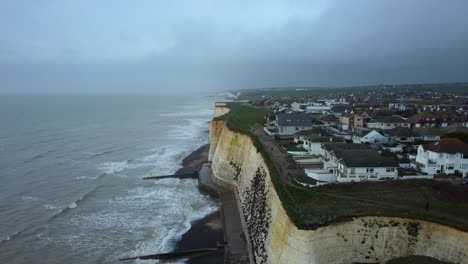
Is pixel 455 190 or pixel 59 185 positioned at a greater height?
pixel 455 190

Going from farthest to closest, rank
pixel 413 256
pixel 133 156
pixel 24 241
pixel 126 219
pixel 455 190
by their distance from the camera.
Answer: pixel 133 156, pixel 126 219, pixel 24 241, pixel 455 190, pixel 413 256

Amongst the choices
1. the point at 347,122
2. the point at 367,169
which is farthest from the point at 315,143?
the point at 347,122

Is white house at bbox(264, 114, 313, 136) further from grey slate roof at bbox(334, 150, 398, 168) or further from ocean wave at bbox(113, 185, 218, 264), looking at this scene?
grey slate roof at bbox(334, 150, 398, 168)

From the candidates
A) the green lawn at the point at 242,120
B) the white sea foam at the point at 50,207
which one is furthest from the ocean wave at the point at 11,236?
the green lawn at the point at 242,120

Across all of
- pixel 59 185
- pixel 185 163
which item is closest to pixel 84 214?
pixel 59 185

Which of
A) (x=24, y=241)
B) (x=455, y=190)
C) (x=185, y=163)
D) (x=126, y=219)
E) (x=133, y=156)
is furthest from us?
(x=133, y=156)

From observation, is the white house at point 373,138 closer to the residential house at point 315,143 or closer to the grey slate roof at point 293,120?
the residential house at point 315,143

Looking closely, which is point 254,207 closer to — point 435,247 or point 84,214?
point 435,247

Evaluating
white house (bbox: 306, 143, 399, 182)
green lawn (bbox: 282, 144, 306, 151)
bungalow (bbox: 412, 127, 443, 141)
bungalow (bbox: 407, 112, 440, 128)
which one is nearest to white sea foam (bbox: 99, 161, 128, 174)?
green lawn (bbox: 282, 144, 306, 151)
